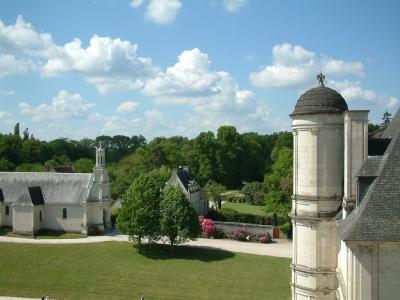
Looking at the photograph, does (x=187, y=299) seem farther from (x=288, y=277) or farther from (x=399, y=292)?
(x=399, y=292)

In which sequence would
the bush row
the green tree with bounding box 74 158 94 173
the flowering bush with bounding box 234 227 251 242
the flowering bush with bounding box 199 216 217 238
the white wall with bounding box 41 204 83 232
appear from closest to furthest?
1. the flowering bush with bounding box 234 227 251 242
2. the flowering bush with bounding box 199 216 217 238
3. the white wall with bounding box 41 204 83 232
4. the bush row
5. the green tree with bounding box 74 158 94 173

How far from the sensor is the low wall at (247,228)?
46688 millimetres

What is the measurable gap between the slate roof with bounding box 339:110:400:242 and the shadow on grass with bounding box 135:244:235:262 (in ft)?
88.3

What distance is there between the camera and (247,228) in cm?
4722

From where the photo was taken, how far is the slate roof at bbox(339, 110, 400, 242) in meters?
10.8

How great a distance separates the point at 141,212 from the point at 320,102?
27580 millimetres

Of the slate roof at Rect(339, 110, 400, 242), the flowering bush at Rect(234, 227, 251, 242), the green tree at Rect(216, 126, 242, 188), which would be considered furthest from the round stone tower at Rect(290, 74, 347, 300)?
the green tree at Rect(216, 126, 242, 188)

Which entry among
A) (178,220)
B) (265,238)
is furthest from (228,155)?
(178,220)

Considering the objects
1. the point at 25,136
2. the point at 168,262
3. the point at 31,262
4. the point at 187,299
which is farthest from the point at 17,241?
the point at 25,136

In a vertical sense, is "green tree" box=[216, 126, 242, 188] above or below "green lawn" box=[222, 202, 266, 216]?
above

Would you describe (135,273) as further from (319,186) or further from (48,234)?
(319,186)

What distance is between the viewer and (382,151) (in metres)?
13.9

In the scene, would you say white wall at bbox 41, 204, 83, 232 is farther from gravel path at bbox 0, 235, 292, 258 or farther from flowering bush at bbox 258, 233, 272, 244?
flowering bush at bbox 258, 233, 272, 244

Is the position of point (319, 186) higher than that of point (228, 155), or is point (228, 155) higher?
point (228, 155)
